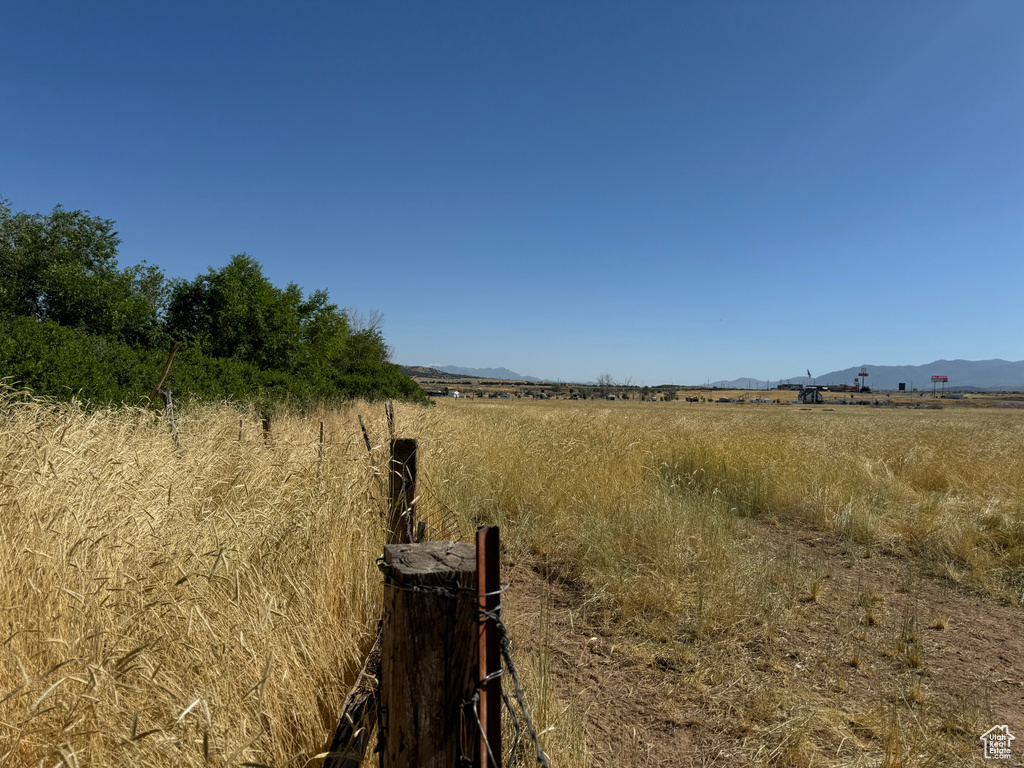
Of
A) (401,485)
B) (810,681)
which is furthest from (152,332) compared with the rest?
(810,681)

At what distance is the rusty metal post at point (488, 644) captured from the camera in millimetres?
1349

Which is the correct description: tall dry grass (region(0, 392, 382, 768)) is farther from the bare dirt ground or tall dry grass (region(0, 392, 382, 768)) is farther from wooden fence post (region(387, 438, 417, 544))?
the bare dirt ground

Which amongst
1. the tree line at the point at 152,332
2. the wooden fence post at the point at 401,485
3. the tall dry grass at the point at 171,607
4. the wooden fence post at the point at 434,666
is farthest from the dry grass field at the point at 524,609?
the tree line at the point at 152,332

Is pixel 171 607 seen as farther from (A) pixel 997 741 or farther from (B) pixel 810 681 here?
(A) pixel 997 741

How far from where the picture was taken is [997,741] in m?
2.86

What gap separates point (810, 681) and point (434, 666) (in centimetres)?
330

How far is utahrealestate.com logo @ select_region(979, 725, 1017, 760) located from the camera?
275 cm

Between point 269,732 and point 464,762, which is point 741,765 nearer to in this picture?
point 464,762

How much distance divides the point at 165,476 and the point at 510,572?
3171 mm

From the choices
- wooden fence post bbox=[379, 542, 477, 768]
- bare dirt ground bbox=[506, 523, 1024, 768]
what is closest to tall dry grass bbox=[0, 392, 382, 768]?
wooden fence post bbox=[379, 542, 477, 768]

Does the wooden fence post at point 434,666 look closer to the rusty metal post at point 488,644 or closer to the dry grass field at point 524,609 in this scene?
the rusty metal post at point 488,644

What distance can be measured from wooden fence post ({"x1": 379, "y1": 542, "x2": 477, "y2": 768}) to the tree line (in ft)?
24.8

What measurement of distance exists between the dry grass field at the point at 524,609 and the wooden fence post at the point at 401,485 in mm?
272

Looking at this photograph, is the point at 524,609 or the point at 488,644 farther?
the point at 524,609
